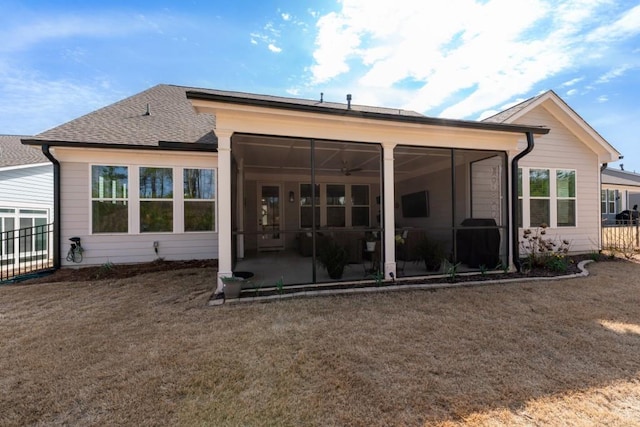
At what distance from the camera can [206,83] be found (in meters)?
12.0

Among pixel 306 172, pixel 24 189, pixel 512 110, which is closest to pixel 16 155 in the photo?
pixel 24 189

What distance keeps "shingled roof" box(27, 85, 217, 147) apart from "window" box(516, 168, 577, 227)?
27.8ft

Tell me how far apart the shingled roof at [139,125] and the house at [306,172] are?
0.04 m

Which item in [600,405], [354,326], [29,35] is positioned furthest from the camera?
[29,35]

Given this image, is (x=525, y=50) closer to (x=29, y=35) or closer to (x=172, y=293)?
(x=172, y=293)

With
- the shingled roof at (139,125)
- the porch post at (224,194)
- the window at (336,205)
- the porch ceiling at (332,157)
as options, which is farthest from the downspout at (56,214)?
the window at (336,205)

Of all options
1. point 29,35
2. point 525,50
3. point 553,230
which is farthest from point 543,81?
point 29,35

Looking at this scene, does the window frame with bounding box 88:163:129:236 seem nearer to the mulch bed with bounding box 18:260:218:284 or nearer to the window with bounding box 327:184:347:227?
the mulch bed with bounding box 18:260:218:284

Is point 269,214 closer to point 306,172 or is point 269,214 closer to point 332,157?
point 306,172

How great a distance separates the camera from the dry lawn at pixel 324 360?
206 centimetres

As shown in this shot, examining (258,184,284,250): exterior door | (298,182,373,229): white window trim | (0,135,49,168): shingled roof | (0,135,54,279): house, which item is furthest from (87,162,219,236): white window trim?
(0,135,49,168): shingled roof

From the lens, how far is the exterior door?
10.5 meters

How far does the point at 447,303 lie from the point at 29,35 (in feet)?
36.3

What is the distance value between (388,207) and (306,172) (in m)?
5.36
